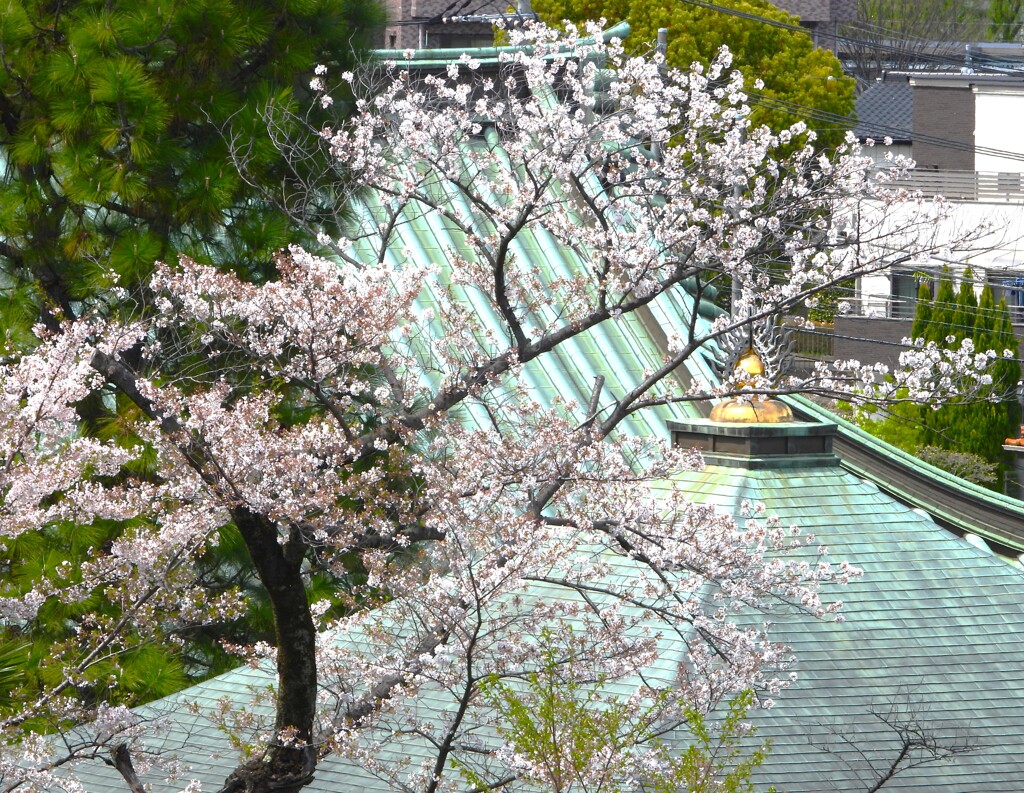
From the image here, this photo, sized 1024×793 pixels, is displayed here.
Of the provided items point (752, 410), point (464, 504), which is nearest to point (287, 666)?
point (464, 504)

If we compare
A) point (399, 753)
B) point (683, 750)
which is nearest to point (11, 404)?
point (399, 753)

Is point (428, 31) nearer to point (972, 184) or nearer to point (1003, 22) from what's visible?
point (972, 184)

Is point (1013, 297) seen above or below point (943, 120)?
below

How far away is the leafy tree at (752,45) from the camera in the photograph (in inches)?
1449

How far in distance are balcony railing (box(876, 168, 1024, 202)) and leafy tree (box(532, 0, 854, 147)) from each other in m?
2.97

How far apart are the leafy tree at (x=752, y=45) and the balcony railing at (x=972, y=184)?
2.97 meters

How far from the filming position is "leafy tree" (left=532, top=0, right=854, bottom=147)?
3681 centimetres

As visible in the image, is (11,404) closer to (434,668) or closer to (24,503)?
(24,503)

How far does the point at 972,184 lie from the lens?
34312mm

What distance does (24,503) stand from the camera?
8273 millimetres

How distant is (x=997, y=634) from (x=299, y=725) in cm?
455

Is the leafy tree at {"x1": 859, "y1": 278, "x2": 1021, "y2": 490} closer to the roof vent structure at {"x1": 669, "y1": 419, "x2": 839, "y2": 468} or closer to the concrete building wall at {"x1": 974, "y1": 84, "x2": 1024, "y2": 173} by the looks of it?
the concrete building wall at {"x1": 974, "y1": 84, "x2": 1024, "y2": 173}

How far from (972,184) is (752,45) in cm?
761

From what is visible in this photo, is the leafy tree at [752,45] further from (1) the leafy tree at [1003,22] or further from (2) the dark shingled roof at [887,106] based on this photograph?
(1) the leafy tree at [1003,22]
